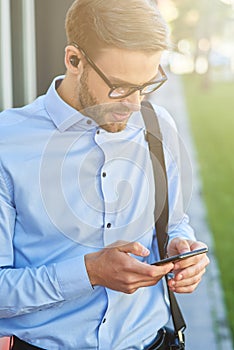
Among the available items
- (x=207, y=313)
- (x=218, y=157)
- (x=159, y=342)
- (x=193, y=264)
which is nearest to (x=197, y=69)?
(x=218, y=157)

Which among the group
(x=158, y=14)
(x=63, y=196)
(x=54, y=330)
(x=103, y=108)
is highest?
(x=158, y=14)

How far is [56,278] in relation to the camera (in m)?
1.81

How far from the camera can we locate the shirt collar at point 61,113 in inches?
76.5

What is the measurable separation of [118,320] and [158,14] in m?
0.87

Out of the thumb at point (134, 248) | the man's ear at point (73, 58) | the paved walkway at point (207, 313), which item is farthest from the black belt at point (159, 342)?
the paved walkway at point (207, 313)

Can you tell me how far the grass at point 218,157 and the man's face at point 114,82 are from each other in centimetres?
309

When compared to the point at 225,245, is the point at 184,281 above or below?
above

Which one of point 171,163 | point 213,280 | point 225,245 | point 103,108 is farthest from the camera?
point 225,245

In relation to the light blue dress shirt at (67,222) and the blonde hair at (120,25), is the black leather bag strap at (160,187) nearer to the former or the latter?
the light blue dress shirt at (67,222)

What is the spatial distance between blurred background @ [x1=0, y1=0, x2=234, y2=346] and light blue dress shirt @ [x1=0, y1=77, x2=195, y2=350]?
42 cm

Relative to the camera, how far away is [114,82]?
191 cm

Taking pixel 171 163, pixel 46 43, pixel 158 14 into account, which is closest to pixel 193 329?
pixel 46 43

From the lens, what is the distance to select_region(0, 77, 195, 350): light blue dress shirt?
182 centimetres

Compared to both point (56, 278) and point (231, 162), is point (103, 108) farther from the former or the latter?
point (231, 162)
